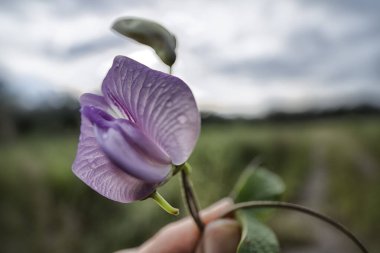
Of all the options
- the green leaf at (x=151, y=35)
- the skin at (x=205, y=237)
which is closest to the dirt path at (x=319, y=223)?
the skin at (x=205, y=237)

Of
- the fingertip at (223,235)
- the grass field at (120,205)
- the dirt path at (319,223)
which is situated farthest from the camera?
the dirt path at (319,223)

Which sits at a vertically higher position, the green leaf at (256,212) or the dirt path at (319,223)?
the green leaf at (256,212)

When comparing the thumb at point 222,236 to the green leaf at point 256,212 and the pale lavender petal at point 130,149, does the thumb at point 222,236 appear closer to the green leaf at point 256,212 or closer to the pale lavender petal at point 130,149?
the green leaf at point 256,212

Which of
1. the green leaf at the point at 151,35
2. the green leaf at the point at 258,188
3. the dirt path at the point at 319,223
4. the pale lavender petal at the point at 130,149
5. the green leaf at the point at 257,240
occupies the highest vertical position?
the green leaf at the point at 151,35

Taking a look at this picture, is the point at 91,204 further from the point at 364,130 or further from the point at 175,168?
the point at 364,130

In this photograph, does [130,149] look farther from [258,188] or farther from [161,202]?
[258,188]

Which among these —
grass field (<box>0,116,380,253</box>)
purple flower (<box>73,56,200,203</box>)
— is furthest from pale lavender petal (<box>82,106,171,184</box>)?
grass field (<box>0,116,380,253</box>)

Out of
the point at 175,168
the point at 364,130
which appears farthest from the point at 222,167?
the point at 364,130
